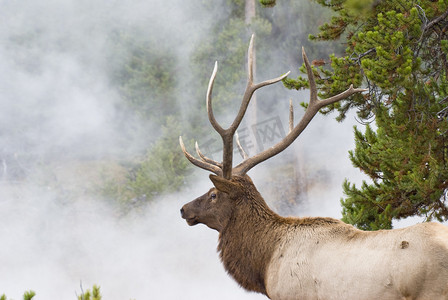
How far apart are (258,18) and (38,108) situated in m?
6.33

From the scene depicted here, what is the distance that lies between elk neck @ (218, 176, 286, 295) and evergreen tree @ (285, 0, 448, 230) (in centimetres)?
127

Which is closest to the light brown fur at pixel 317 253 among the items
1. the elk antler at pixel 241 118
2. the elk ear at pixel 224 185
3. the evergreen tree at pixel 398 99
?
the elk ear at pixel 224 185

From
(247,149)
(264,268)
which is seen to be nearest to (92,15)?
(247,149)

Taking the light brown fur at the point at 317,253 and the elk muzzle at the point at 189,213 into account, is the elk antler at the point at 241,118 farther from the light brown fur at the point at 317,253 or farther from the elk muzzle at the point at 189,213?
the elk muzzle at the point at 189,213

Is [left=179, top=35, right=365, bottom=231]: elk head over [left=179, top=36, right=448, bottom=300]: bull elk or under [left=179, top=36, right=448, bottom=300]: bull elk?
over

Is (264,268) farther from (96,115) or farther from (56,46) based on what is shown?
(56,46)

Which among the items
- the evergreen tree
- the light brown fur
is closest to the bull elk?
the light brown fur

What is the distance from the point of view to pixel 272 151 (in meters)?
4.55

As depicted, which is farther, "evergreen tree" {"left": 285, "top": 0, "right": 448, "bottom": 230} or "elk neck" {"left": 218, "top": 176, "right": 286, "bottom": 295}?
"evergreen tree" {"left": 285, "top": 0, "right": 448, "bottom": 230}

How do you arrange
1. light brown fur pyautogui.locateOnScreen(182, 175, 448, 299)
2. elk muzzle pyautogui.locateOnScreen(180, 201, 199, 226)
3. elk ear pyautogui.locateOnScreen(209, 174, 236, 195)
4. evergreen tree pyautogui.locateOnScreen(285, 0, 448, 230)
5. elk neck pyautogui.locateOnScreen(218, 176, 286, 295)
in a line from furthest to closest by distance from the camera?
evergreen tree pyautogui.locateOnScreen(285, 0, 448, 230) < elk muzzle pyautogui.locateOnScreen(180, 201, 199, 226) < elk ear pyautogui.locateOnScreen(209, 174, 236, 195) < elk neck pyautogui.locateOnScreen(218, 176, 286, 295) < light brown fur pyautogui.locateOnScreen(182, 175, 448, 299)

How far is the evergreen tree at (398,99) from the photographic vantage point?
4.82m

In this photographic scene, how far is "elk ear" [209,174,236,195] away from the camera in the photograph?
172 inches

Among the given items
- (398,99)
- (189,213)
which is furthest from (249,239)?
(398,99)

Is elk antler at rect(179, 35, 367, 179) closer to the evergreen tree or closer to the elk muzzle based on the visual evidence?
the elk muzzle
